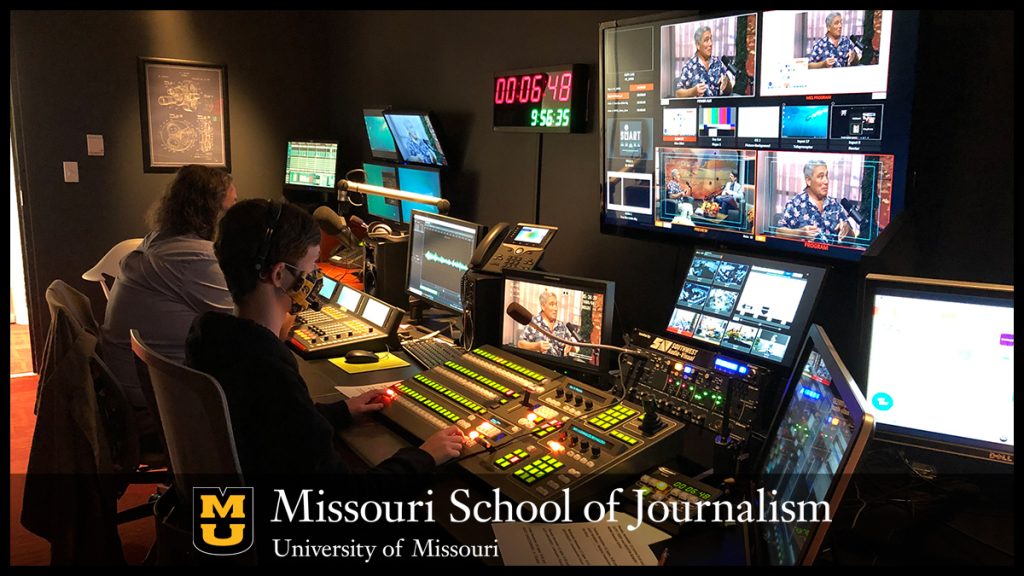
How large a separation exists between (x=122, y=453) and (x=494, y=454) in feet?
4.19

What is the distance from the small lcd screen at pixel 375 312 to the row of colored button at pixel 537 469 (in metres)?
1.28

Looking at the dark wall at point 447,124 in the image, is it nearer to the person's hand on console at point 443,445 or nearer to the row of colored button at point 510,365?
the row of colored button at point 510,365

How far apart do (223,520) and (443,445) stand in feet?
1.54

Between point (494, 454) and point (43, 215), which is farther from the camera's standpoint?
point (43, 215)

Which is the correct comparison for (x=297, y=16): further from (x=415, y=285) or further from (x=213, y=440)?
(x=213, y=440)

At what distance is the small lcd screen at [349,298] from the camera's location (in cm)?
296

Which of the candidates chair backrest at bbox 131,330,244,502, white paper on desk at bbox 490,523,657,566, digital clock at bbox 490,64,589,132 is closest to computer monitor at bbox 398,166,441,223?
→ digital clock at bbox 490,64,589,132

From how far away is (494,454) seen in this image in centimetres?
165

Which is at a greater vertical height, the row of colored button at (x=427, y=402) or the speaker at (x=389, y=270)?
the speaker at (x=389, y=270)

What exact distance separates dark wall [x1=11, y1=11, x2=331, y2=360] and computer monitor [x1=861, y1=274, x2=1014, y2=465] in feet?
13.5

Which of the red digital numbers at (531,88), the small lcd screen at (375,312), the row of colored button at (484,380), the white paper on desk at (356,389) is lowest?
the white paper on desk at (356,389)

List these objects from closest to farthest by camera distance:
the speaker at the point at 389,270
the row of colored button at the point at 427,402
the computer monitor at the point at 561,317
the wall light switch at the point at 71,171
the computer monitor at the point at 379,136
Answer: the row of colored button at the point at 427,402 < the computer monitor at the point at 561,317 < the speaker at the point at 389,270 < the computer monitor at the point at 379,136 < the wall light switch at the point at 71,171

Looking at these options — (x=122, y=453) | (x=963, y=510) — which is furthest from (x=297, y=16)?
(x=963, y=510)

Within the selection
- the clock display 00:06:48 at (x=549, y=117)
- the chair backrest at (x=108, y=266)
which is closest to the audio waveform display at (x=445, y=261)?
the clock display 00:06:48 at (x=549, y=117)
